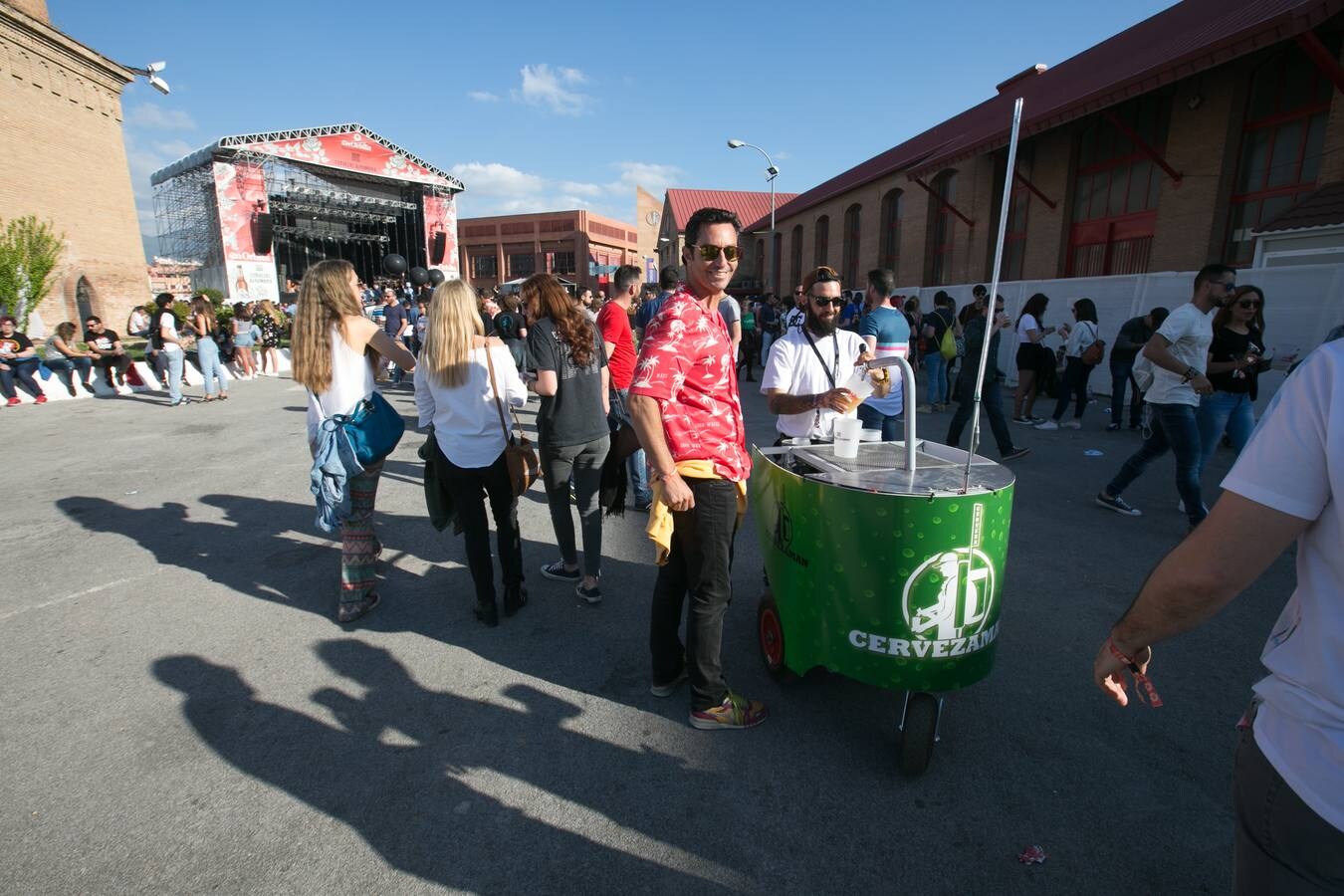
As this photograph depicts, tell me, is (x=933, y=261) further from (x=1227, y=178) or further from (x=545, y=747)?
(x=545, y=747)

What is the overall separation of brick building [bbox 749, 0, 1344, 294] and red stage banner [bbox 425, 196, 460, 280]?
29.3 metres

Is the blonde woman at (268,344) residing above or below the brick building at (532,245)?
below

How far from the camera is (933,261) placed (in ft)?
69.5

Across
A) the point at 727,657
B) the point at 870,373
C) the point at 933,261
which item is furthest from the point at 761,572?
the point at 933,261

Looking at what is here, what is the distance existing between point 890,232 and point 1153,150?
→ 38.2ft

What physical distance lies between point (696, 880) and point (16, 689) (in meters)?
3.42

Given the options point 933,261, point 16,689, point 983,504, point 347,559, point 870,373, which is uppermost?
point 933,261

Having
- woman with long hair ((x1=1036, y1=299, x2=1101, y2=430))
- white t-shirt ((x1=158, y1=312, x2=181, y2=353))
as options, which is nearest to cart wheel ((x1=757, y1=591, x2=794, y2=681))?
woman with long hair ((x1=1036, y1=299, x2=1101, y2=430))

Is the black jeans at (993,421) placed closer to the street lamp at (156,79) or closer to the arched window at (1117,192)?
the arched window at (1117,192)

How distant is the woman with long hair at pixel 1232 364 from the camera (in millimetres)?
4688

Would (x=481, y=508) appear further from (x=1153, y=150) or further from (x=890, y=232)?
(x=890, y=232)

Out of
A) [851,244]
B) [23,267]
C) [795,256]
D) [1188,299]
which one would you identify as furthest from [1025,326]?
[795,256]

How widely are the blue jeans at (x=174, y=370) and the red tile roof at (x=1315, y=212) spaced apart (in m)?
17.7

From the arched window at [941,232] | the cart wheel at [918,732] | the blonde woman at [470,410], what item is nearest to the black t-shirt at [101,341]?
the blonde woman at [470,410]
